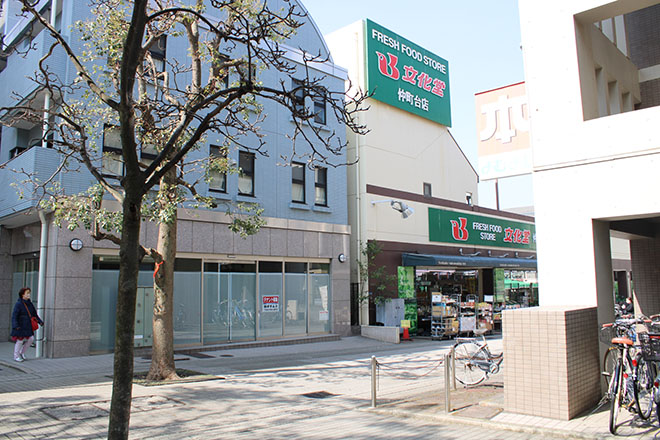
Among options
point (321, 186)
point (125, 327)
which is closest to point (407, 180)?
point (321, 186)

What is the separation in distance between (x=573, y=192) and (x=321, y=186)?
43.0 ft

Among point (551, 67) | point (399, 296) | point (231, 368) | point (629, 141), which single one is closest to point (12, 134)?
point (231, 368)

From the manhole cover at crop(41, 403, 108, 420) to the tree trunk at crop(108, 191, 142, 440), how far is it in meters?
4.27

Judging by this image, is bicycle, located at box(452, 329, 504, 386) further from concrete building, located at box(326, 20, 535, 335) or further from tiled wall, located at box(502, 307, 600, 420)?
concrete building, located at box(326, 20, 535, 335)

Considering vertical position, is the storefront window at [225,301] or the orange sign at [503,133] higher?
the orange sign at [503,133]

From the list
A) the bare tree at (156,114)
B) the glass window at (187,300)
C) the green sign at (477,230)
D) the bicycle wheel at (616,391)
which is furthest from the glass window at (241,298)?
the bicycle wheel at (616,391)

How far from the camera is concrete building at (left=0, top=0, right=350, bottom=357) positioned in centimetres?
1418

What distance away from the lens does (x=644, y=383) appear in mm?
7508

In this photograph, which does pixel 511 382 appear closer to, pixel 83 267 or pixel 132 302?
pixel 132 302

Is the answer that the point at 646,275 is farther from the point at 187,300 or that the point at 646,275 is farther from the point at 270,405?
the point at 187,300

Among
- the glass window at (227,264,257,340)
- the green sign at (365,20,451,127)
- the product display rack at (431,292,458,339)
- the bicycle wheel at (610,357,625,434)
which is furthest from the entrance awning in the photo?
the bicycle wheel at (610,357,625,434)

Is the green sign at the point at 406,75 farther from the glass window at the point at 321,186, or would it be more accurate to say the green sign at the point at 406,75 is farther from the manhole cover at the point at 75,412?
the manhole cover at the point at 75,412

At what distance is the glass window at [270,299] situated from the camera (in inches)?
726

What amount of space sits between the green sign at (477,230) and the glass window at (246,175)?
10.2m
